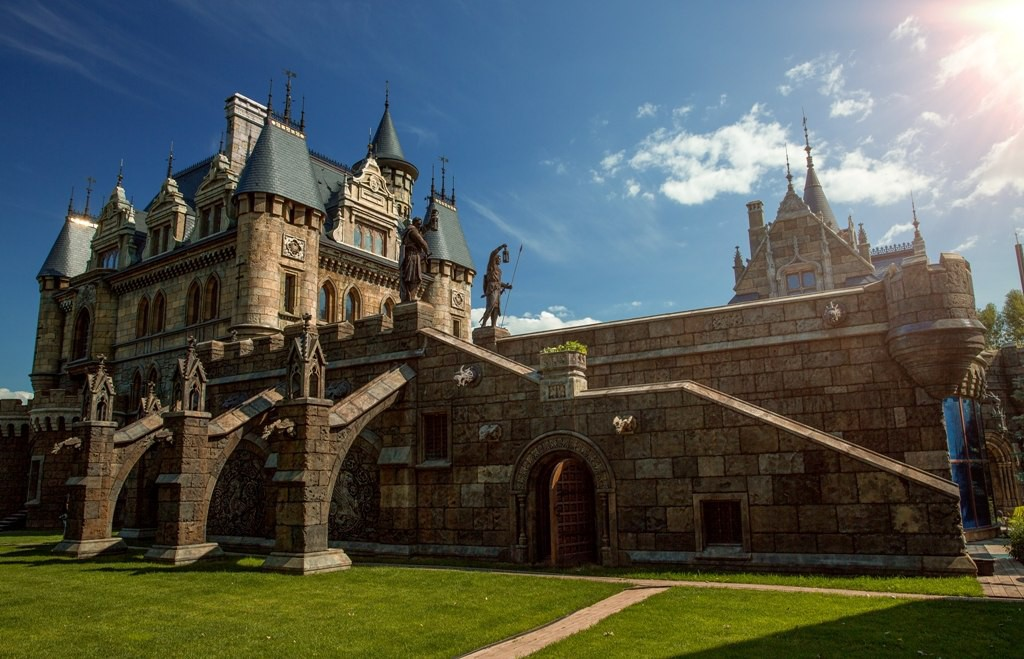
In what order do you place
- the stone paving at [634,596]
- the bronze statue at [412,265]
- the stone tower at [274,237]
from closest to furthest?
the stone paving at [634,596], the bronze statue at [412,265], the stone tower at [274,237]

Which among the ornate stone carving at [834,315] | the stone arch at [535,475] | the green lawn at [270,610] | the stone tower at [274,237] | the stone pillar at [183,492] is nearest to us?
the green lawn at [270,610]

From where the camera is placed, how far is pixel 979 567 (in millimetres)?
12734

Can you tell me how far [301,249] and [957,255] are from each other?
2867 cm

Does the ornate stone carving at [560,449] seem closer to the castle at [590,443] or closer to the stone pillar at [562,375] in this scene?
the castle at [590,443]

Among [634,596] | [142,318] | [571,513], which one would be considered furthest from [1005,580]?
[142,318]

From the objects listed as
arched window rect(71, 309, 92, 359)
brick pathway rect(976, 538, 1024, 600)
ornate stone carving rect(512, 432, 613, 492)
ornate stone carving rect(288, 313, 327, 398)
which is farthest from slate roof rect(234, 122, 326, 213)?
brick pathway rect(976, 538, 1024, 600)

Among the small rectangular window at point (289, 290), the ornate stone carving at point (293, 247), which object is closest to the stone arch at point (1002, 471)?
the small rectangular window at point (289, 290)

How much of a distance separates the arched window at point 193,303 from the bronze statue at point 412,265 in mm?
18823

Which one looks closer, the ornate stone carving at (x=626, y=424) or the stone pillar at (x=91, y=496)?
the ornate stone carving at (x=626, y=424)

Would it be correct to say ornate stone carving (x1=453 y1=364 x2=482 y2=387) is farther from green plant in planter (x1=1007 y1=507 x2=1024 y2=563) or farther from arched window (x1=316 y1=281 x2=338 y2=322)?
arched window (x1=316 y1=281 x2=338 y2=322)

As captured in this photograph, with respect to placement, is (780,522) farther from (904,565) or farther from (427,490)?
(427,490)

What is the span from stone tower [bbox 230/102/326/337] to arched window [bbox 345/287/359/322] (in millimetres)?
3536

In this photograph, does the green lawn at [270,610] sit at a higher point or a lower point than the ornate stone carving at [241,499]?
lower

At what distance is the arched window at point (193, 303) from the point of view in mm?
36438
